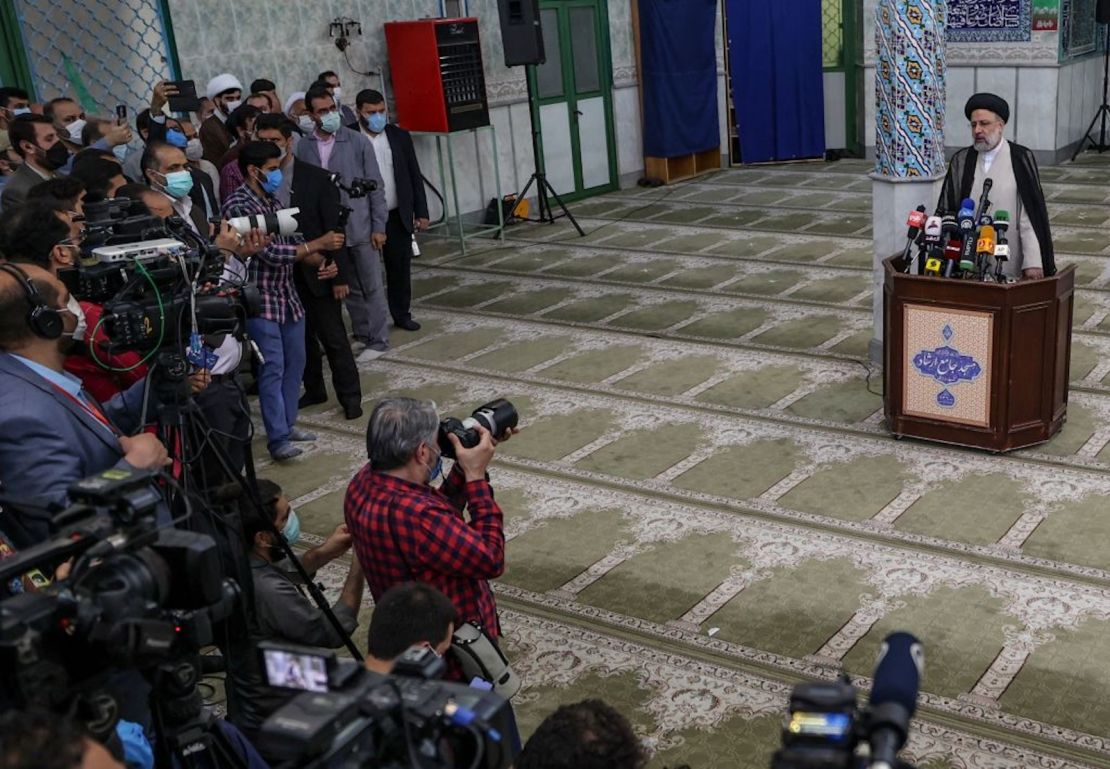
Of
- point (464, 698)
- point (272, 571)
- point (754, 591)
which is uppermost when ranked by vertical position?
point (464, 698)

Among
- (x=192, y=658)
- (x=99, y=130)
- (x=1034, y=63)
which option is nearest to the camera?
(x=192, y=658)

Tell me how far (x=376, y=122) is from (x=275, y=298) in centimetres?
226

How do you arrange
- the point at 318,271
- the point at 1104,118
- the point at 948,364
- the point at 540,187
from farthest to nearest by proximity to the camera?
the point at 1104,118 → the point at 540,187 → the point at 318,271 → the point at 948,364

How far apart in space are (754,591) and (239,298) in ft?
6.24

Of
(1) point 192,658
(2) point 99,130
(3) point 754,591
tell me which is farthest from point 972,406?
(2) point 99,130

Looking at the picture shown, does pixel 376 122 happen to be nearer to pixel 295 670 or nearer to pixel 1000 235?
pixel 1000 235

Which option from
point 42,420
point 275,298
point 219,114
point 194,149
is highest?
point 219,114

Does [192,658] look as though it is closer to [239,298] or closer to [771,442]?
[239,298]

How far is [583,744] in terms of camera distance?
196 centimetres

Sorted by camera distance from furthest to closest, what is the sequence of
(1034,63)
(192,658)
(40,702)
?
1. (1034,63)
2. (192,658)
3. (40,702)

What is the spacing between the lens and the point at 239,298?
381 cm

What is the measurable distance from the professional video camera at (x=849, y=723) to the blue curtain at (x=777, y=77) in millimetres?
11077

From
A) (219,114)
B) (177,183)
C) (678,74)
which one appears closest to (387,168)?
(219,114)

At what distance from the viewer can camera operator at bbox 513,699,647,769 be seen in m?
1.95
